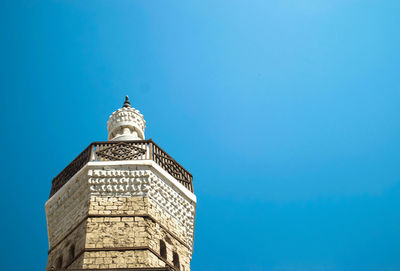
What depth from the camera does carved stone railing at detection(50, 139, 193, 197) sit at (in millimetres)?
10539

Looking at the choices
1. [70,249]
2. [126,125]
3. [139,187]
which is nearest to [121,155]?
[139,187]

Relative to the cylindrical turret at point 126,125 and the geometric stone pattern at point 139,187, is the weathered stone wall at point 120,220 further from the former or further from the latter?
the cylindrical turret at point 126,125

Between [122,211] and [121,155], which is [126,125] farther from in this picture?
Answer: [122,211]

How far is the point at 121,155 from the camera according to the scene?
10.5 m

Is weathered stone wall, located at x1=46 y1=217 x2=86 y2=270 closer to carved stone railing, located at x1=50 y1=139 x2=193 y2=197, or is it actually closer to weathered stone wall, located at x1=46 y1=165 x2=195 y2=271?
weathered stone wall, located at x1=46 y1=165 x2=195 y2=271

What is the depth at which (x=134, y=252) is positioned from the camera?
878 centimetres

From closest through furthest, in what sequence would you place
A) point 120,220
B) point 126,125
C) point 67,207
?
1. point 120,220
2. point 67,207
3. point 126,125

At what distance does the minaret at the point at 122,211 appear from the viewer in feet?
29.0

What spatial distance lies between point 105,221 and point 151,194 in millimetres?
1101

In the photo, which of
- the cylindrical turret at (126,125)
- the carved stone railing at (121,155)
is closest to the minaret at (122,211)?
the carved stone railing at (121,155)

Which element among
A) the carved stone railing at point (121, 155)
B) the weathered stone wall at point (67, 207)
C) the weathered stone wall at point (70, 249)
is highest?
the carved stone railing at point (121, 155)

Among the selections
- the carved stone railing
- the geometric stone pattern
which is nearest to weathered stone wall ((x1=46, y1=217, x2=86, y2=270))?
the geometric stone pattern

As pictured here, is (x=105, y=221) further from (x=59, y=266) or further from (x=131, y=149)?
(x=131, y=149)

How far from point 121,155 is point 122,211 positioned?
1397 mm
